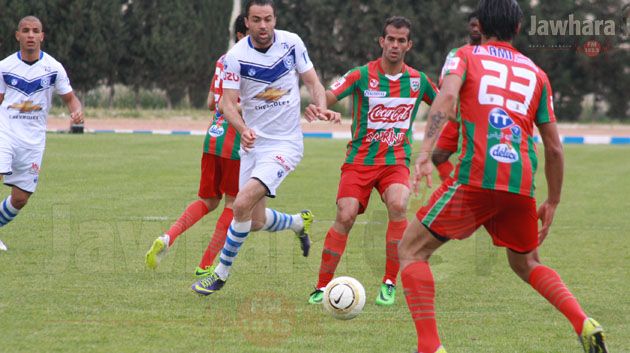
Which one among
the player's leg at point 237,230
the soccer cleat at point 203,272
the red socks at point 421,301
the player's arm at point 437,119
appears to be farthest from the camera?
the soccer cleat at point 203,272

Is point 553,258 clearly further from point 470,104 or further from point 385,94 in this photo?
point 470,104

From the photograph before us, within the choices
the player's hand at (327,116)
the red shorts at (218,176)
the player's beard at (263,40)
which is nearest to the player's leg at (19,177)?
the red shorts at (218,176)

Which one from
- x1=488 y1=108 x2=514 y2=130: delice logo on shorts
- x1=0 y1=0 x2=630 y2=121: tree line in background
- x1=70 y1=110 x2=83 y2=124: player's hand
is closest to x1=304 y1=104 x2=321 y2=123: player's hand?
x1=488 y1=108 x2=514 y2=130: delice logo on shorts

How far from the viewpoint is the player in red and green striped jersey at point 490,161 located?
18.0 feet

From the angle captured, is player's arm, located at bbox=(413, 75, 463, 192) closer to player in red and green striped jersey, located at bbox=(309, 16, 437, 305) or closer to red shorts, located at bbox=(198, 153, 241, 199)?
player in red and green striped jersey, located at bbox=(309, 16, 437, 305)

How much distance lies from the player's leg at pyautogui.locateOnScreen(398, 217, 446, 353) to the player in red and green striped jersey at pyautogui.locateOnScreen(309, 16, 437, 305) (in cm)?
208

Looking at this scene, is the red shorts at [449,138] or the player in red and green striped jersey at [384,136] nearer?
the red shorts at [449,138]

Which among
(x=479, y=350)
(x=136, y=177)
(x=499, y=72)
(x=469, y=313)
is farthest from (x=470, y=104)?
(x=136, y=177)

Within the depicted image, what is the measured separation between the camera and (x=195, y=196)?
51.5 feet

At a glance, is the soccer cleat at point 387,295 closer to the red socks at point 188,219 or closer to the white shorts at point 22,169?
the red socks at point 188,219

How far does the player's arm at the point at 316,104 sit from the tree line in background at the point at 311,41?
3339cm

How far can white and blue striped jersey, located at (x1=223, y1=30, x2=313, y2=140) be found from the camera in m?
7.82

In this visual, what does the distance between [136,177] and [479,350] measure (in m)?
12.9

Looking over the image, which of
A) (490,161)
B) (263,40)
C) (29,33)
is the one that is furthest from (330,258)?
(29,33)
